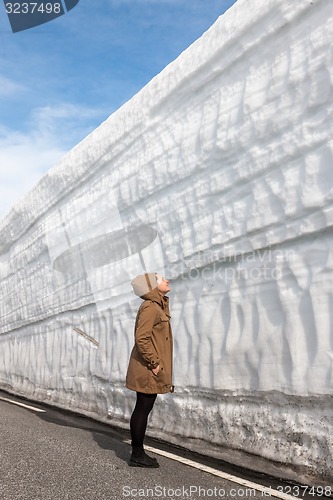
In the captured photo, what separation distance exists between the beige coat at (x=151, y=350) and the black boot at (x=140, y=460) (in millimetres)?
426

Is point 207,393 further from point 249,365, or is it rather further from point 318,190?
point 318,190

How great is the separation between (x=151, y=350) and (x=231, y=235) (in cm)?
140

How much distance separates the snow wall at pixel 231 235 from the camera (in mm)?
4312

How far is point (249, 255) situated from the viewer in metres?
4.98

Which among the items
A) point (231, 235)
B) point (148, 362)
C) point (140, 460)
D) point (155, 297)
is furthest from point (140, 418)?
point (231, 235)

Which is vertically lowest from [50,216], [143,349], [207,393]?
[207,393]

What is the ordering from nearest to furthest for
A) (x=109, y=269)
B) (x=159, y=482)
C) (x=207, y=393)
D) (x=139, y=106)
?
1. (x=159, y=482)
2. (x=207, y=393)
3. (x=139, y=106)
4. (x=109, y=269)

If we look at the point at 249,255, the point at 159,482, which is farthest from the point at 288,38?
the point at 159,482

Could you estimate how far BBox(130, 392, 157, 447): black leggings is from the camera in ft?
14.3

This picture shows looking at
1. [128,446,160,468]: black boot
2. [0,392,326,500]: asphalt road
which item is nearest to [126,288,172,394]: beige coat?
[128,446,160,468]: black boot

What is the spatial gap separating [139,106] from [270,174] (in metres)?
2.82

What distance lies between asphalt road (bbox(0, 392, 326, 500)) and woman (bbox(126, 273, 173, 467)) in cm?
22

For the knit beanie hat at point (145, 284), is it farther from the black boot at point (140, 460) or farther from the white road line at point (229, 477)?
the white road line at point (229, 477)

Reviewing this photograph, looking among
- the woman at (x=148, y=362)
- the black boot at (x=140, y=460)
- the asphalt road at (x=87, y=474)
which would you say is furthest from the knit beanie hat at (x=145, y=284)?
the asphalt road at (x=87, y=474)
